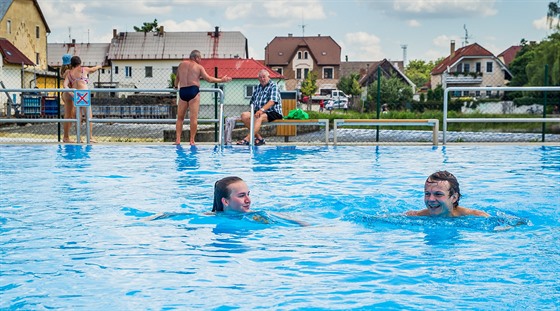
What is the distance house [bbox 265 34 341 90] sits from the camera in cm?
9788

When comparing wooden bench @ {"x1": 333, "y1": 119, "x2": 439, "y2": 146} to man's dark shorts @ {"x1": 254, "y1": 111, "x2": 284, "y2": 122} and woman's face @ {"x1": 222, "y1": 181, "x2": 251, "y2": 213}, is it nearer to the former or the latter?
man's dark shorts @ {"x1": 254, "y1": 111, "x2": 284, "y2": 122}

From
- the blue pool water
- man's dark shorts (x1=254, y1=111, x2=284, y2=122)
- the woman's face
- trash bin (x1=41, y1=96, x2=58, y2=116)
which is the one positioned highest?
trash bin (x1=41, y1=96, x2=58, y2=116)

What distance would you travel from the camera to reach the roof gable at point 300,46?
321 ft

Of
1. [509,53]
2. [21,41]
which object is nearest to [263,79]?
[21,41]

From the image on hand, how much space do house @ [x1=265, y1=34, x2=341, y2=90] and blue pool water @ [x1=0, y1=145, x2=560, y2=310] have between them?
3401 inches

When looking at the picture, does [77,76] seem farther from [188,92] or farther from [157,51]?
[157,51]

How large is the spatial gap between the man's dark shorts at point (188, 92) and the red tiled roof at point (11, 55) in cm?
4020

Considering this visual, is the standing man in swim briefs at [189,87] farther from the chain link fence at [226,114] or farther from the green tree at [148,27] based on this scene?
the green tree at [148,27]

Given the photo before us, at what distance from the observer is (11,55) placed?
54750 millimetres

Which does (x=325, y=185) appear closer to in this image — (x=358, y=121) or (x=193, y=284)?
(x=193, y=284)

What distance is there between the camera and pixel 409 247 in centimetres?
518

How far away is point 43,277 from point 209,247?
1210 millimetres

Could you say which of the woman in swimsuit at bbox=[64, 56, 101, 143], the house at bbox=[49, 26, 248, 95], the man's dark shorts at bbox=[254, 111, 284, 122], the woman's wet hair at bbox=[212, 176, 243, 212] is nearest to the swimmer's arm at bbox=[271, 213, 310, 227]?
the woman's wet hair at bbox=[212, 176, 243, 212]

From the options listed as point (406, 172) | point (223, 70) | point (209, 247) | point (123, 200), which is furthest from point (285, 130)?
point (223, 70)
